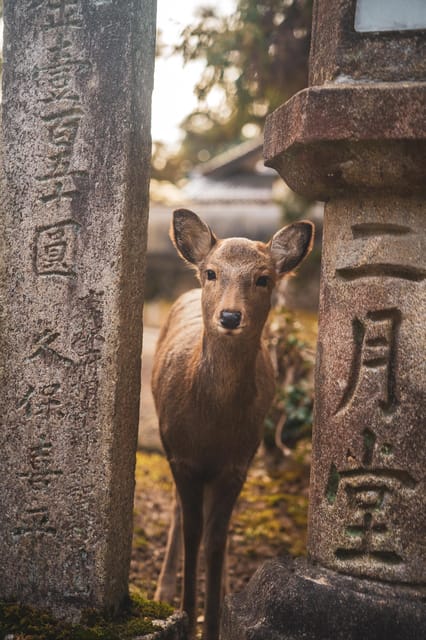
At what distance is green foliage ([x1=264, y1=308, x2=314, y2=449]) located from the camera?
743 centimetres

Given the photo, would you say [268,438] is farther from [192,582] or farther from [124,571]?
[124,571]

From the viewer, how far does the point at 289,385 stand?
755 centimetres

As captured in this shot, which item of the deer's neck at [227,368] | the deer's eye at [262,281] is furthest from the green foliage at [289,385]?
the deer's eye at [262,281]

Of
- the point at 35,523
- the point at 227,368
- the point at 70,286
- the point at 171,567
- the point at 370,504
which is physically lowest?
the point at 171,567

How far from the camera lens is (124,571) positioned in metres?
3.63

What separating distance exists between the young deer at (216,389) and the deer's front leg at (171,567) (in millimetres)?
735

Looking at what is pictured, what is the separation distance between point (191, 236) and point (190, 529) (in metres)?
1.69

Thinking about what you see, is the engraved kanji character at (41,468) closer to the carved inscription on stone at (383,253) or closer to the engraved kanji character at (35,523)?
the engraved kanji character at (35,523)

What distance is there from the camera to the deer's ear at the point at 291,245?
3.91 metres

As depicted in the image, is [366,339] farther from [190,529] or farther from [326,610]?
[190,529]

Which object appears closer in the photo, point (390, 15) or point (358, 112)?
point (358, 112)

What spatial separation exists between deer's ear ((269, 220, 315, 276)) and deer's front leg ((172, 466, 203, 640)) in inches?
51.5

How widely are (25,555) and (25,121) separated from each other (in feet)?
6.90

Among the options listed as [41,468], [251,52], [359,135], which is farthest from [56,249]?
[251,52]
